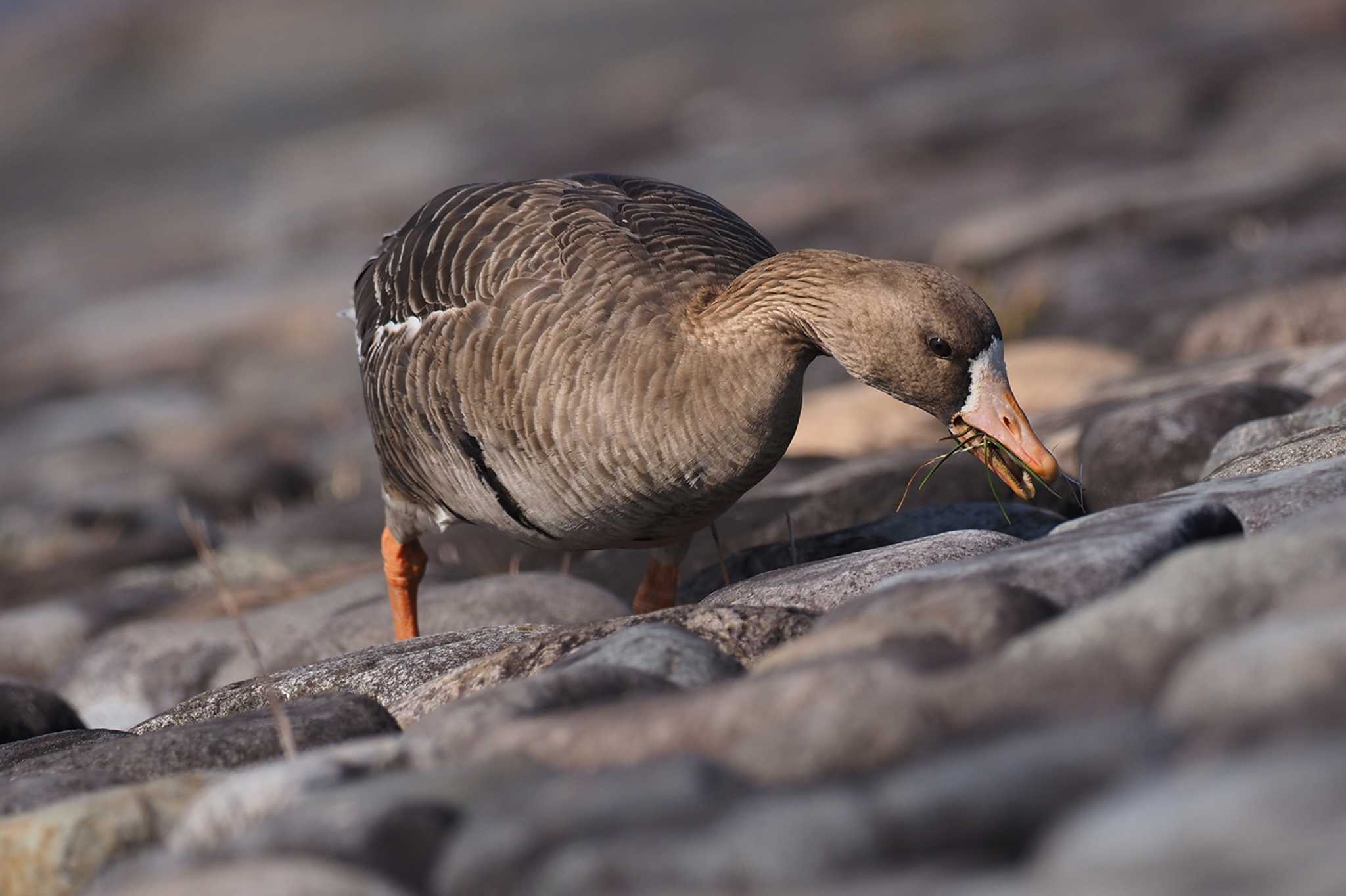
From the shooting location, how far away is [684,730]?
315 cm

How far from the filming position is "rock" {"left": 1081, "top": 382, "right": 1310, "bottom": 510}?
6738mm

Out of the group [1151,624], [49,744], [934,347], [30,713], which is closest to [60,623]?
[30,713]

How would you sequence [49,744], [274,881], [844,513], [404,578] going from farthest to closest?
[844,513] < [404,578] < [49,744] < [274,881]

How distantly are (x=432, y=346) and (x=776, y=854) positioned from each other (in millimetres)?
3910

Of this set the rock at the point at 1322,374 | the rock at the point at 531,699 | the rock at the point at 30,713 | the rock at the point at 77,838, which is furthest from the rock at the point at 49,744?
the rock at the point at 1322,374

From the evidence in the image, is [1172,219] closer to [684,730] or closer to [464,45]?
[684,730]

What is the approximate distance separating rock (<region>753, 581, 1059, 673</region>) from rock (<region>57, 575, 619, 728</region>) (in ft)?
9.90

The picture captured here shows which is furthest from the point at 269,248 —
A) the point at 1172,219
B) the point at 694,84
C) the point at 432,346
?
the point at 432,346

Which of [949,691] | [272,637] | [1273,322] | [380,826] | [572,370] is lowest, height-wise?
[272,637]

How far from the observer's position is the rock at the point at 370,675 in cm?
509

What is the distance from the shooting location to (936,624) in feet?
11.6

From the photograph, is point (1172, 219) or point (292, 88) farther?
point (292, 88)

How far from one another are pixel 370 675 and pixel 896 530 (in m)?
2.31

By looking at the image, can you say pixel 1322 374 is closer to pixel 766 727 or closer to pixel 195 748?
pixel 766 727
